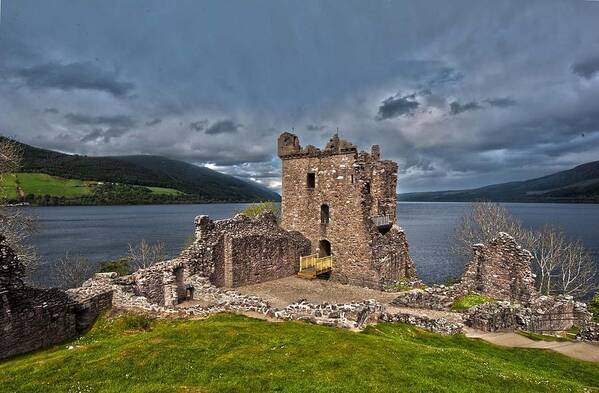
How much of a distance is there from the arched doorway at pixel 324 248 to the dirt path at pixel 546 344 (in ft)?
49.6

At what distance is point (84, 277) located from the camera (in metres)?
52.9

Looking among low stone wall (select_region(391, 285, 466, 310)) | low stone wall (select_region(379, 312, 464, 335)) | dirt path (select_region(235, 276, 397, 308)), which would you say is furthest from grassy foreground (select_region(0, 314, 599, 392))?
dirt path (select_region(235, 276, 397, 308))

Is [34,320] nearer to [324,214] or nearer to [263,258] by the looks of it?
[263,258]

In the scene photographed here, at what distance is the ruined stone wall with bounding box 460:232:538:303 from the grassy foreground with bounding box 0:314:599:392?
29.1 feet

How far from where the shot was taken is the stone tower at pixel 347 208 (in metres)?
29.0

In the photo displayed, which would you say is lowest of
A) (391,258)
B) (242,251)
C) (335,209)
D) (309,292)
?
(309,292)

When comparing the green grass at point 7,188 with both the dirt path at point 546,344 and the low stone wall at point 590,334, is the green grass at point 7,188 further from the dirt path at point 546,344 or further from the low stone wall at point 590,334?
the low stone wall at point 590,334

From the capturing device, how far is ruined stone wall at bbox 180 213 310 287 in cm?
2472

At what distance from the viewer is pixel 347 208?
29.7 m

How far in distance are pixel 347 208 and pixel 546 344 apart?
15775mm

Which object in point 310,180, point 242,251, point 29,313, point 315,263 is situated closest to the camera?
point 29,313

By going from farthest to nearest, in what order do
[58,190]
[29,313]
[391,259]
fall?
[58,190] → [391,259] → [29,313]

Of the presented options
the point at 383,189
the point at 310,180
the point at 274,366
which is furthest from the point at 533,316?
the point at 310,180

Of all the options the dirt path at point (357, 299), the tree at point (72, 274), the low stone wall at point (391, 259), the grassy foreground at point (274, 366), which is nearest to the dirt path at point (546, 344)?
the dirt path at point (357, 299)
